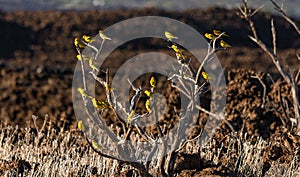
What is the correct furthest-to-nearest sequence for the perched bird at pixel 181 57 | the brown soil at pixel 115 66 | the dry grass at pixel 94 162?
the brown soil at pixel 115 66, the dry grass at pixel 94 162, the perched bird at pixel 181 57

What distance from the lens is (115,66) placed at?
1478cm

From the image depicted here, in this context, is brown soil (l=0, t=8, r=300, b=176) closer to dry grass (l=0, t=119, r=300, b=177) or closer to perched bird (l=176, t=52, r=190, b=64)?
dry grass (l=0, t=119, r=300, b=177)

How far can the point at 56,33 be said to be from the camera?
18.8 metres

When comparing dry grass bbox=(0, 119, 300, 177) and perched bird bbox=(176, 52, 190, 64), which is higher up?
perched bird bbox=(176, 52, 190, 64)

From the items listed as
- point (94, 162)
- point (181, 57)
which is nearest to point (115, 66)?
point (94, 162)

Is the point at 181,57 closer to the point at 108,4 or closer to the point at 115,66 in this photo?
the point at 115,66

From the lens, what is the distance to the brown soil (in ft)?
24.3

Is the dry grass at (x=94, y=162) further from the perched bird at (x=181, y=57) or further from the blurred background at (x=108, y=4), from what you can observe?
the blurred background at (x=108, y=4)

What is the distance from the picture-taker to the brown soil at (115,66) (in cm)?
742

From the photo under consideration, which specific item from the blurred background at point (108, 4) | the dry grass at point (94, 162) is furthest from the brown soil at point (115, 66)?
the blurred background at point (108, 4)

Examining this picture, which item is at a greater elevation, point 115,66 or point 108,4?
point 108,4

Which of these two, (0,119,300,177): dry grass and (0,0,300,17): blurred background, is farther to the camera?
(0,0,300,17): blurred background

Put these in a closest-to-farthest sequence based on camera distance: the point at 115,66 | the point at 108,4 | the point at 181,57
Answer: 1. the point at 181,57
2. the point at 115,66
3. the point at 108,4

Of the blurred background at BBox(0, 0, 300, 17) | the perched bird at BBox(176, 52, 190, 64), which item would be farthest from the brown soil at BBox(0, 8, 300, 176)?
the blurred background at BBox(0, 0, 300, 17)
